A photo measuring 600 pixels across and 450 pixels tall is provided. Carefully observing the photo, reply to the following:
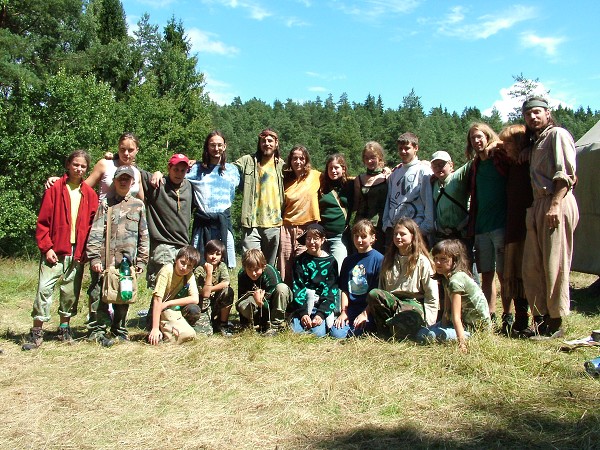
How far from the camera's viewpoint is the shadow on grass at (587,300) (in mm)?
6490

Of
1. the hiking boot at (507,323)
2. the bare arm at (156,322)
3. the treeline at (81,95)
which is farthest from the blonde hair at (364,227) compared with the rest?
the treeline at (81,95)

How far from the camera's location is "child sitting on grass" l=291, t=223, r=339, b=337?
5102mm

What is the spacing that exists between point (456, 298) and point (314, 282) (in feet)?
4.61

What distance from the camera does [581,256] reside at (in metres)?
8.05

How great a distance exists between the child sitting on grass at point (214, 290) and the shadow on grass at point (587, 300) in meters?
3.99

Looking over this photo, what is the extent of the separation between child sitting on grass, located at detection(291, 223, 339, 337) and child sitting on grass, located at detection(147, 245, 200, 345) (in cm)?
93

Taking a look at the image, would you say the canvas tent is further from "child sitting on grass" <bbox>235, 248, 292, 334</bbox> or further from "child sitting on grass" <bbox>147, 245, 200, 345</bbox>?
"child sitting on grass" <bbox>147, 245, 200, 345</bbox>

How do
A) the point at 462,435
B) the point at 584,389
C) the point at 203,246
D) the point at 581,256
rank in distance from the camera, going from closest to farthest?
the point at 462,435, the point at 584,389, the point at 203,246, the point at 581,256

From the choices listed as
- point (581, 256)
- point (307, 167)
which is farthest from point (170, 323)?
point (581, 256)

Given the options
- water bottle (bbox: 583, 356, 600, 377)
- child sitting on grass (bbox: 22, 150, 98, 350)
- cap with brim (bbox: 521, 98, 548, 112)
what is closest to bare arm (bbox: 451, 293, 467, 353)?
water bottle (bbox: 583, 356, 600, 377)

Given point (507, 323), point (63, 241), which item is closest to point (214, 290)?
point (63, 241)

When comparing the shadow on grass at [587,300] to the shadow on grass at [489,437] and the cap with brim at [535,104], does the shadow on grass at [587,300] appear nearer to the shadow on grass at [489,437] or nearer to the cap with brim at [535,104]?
the cap with brim at [535,104]

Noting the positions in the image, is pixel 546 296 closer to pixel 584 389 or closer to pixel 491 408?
pixel 584 389

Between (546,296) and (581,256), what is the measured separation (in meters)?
4.15
